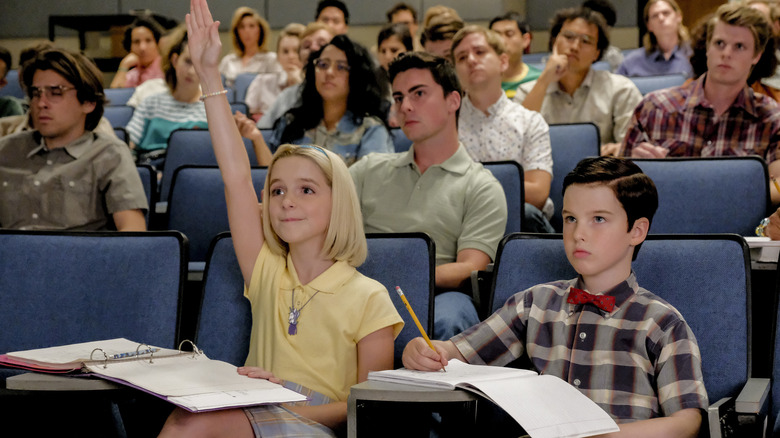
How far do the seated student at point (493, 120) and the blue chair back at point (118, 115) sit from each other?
2.00 m

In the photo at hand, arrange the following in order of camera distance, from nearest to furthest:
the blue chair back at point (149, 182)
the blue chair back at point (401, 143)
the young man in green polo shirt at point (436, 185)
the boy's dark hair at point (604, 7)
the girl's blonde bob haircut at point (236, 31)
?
the young man in green polo shirt at point (436, 185) → the blue chair back at point (149, 182) → the blue chair back at point (401, 143) → the boy's dark hair at point (604, 7) → the girl's blonde bob haircut at point (236, 31)

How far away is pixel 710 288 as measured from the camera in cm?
184

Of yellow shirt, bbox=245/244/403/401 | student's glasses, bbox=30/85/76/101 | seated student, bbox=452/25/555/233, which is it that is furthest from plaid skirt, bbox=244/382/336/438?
seated student, bbox=452/25/555/233

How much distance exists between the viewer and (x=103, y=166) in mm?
2744

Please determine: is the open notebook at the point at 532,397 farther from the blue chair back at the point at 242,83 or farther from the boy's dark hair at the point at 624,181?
the blue chair back at the point at 242,83

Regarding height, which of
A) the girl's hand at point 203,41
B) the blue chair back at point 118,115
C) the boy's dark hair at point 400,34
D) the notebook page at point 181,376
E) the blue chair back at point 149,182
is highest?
the boy's dark hair at point 400,34

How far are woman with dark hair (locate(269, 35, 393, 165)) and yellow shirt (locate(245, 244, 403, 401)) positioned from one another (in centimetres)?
137

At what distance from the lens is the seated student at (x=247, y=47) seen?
6.22m

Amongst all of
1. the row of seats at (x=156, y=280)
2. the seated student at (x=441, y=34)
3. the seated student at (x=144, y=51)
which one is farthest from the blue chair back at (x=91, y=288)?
Result: the seated student at (x=144, y=51)

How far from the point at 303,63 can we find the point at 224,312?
96.1 inches

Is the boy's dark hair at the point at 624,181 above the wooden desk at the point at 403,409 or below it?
above

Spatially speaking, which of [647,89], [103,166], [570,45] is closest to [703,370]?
[103,166]

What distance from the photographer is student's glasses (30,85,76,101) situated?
274cm

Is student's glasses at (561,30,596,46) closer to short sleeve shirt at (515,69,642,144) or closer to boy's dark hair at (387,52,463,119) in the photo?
short sleeve shirt at (515,69,642,144)
